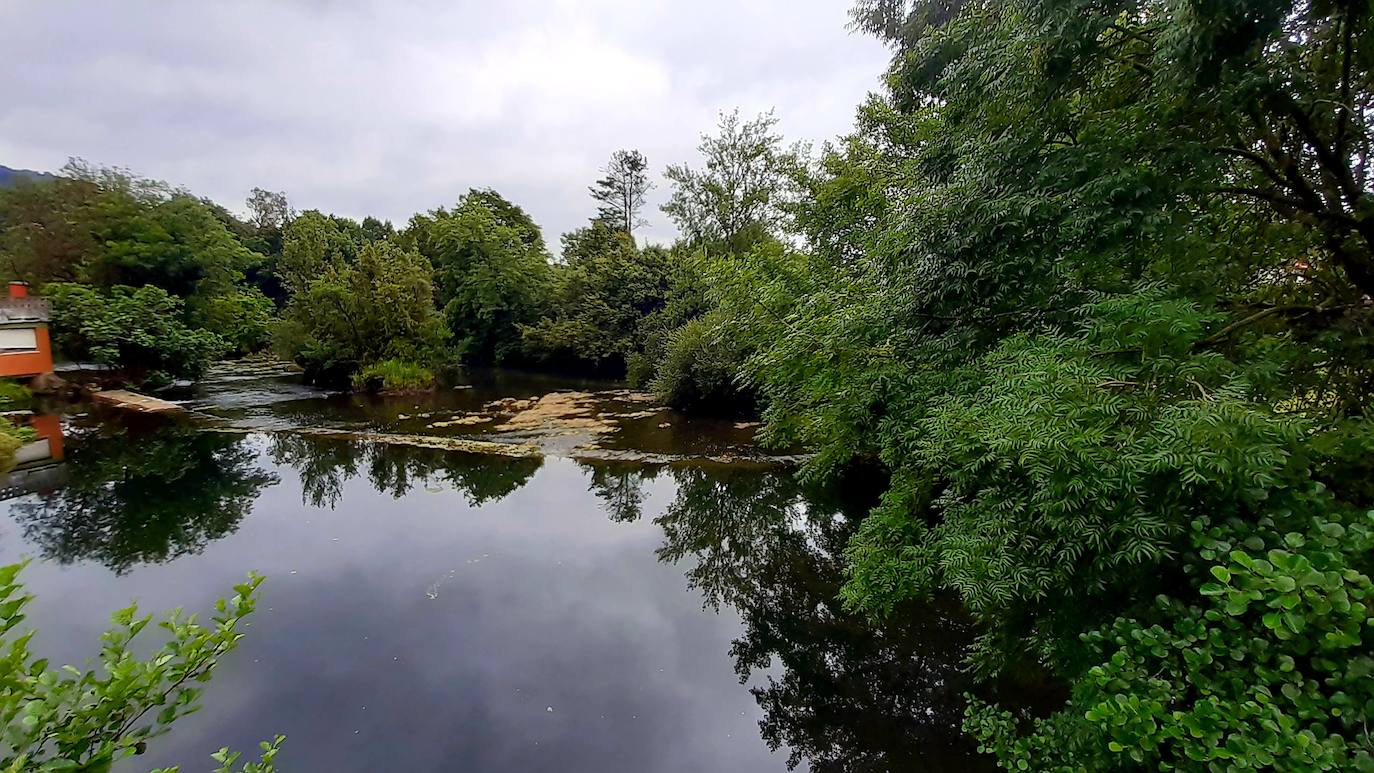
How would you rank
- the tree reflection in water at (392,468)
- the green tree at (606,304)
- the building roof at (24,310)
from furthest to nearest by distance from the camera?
1. the green tree at (606,304)
2. the building roof at (24,310)
3. the tree reflection in water at (392,468)

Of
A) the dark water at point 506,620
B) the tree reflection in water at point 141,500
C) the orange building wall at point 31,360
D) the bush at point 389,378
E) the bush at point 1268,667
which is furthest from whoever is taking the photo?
the bush at point 389,378

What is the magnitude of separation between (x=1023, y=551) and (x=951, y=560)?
30 cm

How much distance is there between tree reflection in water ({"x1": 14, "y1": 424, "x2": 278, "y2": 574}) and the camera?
6.04m

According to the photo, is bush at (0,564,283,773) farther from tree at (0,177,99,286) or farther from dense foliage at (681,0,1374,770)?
tree at (0,177,99,286)

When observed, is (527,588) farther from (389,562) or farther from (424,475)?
(424,475)

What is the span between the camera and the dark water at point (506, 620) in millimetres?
3615

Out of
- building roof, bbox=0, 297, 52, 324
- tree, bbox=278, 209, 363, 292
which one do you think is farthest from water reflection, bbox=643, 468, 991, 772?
tree, bbox=278, 209, 363, 292

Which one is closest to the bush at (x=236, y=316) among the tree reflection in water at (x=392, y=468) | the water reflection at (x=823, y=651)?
the tree reflection in water at (x=392, y=468)

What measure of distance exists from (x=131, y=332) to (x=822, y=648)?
1939 centimetres

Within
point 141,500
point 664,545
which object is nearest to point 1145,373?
point 664,545

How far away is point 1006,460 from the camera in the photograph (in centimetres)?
223

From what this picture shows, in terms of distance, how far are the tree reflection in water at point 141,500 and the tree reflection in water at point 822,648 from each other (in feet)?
16.7

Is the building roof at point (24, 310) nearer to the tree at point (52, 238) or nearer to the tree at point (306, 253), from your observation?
the tree at point (52, 238)

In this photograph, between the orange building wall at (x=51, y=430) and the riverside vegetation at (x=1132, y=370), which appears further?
the orange building wall at (x=51, y=430)
